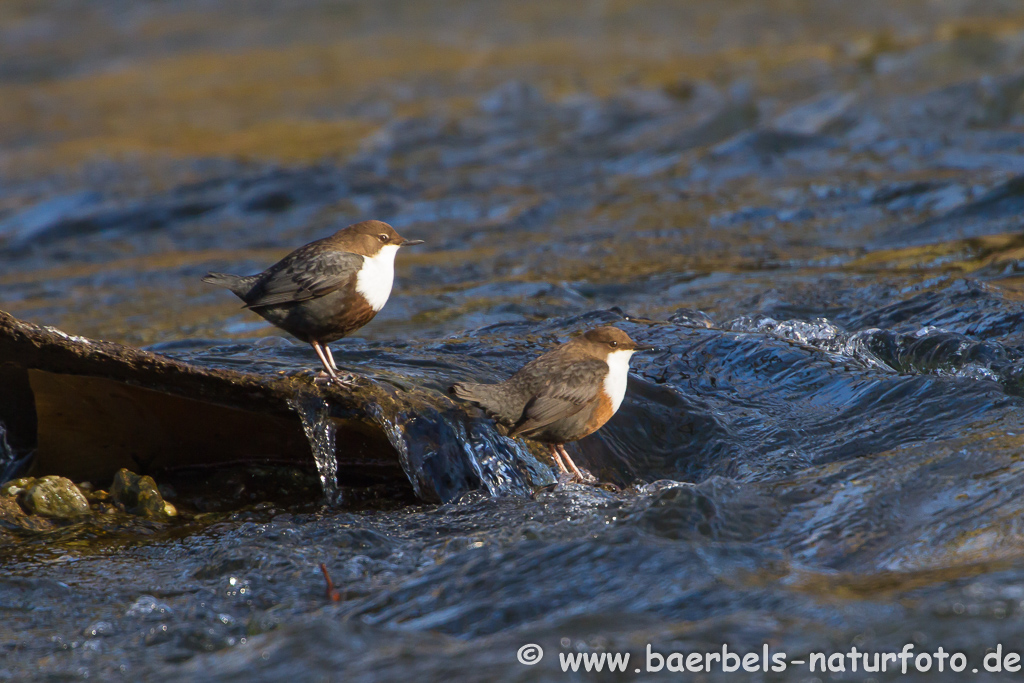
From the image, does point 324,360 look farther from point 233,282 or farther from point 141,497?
point 141,497

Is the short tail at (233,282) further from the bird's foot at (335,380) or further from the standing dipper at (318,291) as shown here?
the bird's foot at (335,380)

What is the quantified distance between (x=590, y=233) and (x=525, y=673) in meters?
6.42

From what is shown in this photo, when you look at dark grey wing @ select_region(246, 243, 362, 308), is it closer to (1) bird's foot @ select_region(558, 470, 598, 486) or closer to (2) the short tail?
(2) the short tail

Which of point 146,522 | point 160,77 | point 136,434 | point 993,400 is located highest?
point 160,77

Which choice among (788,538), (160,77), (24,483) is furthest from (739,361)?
(160,77)

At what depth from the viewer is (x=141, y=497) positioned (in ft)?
13.3

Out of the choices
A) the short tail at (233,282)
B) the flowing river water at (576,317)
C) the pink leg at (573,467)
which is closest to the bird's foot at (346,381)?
the flowing river water at (576,317)

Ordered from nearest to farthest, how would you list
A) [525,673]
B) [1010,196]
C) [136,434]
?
[525,673], [136,434], [1010,196]

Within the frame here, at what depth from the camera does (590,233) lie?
8758 mm

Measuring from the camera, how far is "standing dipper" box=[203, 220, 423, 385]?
14.4 ft

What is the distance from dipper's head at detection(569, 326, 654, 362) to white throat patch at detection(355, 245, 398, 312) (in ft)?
2.97

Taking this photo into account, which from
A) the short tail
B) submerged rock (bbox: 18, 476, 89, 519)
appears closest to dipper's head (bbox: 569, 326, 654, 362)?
the short tail

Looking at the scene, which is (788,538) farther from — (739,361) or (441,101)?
(441,101)

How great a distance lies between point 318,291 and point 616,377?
4.30 feet
